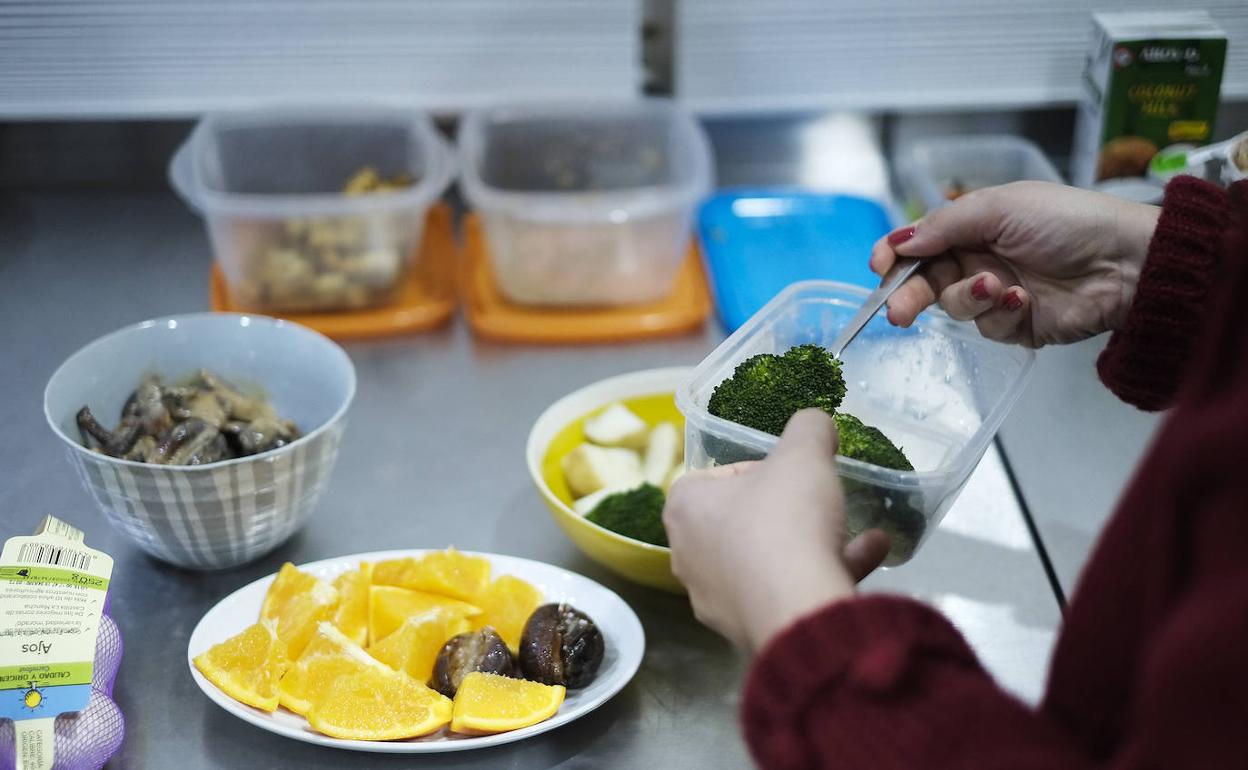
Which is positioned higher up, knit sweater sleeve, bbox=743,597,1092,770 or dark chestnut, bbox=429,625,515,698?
knit sweater sleeve, bbox=743,597,1092,770

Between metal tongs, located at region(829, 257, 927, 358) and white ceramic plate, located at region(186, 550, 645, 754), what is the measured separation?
29cm

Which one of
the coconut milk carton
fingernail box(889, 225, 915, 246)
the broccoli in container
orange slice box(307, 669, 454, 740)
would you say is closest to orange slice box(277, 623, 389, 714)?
orange slice box(307, 669, 454, 740)

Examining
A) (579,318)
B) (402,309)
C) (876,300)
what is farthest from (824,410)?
(402,309)

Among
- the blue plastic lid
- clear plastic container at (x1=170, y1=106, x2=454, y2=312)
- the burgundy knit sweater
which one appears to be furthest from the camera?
the blue plastic lid

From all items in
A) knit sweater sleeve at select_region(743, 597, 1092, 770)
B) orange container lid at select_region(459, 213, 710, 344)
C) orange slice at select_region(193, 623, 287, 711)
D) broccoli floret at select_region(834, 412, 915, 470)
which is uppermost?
knit sweater sleeve at select_region(743, 597, 1092, 770)

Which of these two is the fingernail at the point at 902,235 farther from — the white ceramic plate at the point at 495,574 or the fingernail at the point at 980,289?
the white ceramic plate at the point at 495,574

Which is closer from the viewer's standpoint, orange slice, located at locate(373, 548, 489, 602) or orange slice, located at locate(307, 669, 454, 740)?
orange slice, located at locate(307, 669, 454, 740)

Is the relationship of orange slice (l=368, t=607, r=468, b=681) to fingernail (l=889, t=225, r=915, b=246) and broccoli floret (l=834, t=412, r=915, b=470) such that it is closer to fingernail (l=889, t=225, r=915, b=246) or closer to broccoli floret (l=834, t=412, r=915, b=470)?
broccoli floret (l=834, t=412, r=915, b=470)

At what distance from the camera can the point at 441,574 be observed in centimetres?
105

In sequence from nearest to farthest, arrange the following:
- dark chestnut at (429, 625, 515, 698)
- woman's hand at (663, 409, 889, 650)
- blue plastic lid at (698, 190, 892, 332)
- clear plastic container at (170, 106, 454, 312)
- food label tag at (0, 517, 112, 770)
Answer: woman's hand at (663, 409, 889, 650) < food label tag at (0, 517, 112, 770) < dark chestnut at (429, 625, 515, 698) < clear plastic container at (170, 106, 454, 312) < blue plastic lid at (698, 190, 892, 332)

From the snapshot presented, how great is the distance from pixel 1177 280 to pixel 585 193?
0.88m

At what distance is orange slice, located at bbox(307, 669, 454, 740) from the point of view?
0.91m

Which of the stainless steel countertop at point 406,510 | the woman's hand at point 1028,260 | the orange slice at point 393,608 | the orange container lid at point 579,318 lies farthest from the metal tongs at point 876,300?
the orange container lid at point 579,318

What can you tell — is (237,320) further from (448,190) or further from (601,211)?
(448,190)
